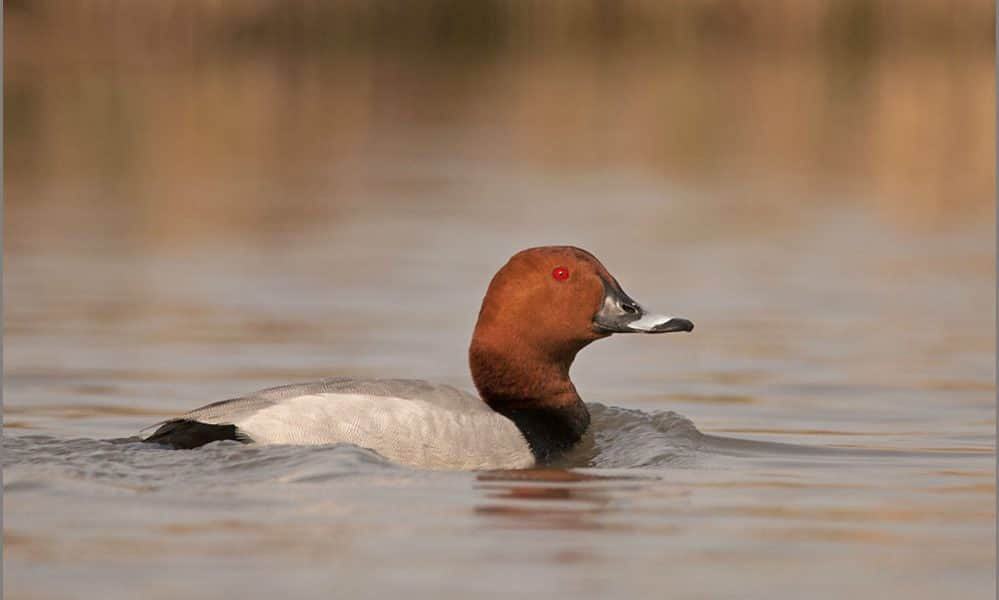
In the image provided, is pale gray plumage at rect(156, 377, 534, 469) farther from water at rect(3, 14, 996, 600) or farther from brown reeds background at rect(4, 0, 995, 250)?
brown reeds background at rect(4, 0, 995, 250)

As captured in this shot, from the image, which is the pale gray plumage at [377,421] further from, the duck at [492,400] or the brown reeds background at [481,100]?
the brown reeds background at [481,100]

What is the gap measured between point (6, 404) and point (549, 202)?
708cm

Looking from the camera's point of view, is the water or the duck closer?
the water

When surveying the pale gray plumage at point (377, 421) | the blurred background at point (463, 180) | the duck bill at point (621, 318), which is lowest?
the pale gray plumage at point (377, 421)

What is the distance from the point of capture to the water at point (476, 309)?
18.0ft

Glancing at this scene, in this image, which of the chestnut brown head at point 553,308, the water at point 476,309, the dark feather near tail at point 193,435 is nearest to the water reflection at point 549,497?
the water at point 476,309

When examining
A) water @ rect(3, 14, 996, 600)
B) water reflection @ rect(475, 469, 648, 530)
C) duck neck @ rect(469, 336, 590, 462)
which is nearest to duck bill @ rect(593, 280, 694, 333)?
duck neck @ rect(469, 336, 590, 462)

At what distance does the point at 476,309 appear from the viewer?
1063cm

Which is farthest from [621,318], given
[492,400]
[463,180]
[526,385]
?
[463,180]

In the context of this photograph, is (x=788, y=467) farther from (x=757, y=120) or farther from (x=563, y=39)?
(x=563, y=39)

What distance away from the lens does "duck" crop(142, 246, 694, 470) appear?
21.7ft

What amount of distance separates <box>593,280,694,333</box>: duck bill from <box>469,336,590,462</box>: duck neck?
20cm

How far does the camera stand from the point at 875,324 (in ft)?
33.9

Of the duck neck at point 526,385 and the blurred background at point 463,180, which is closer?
the duck neck at point 526,385
